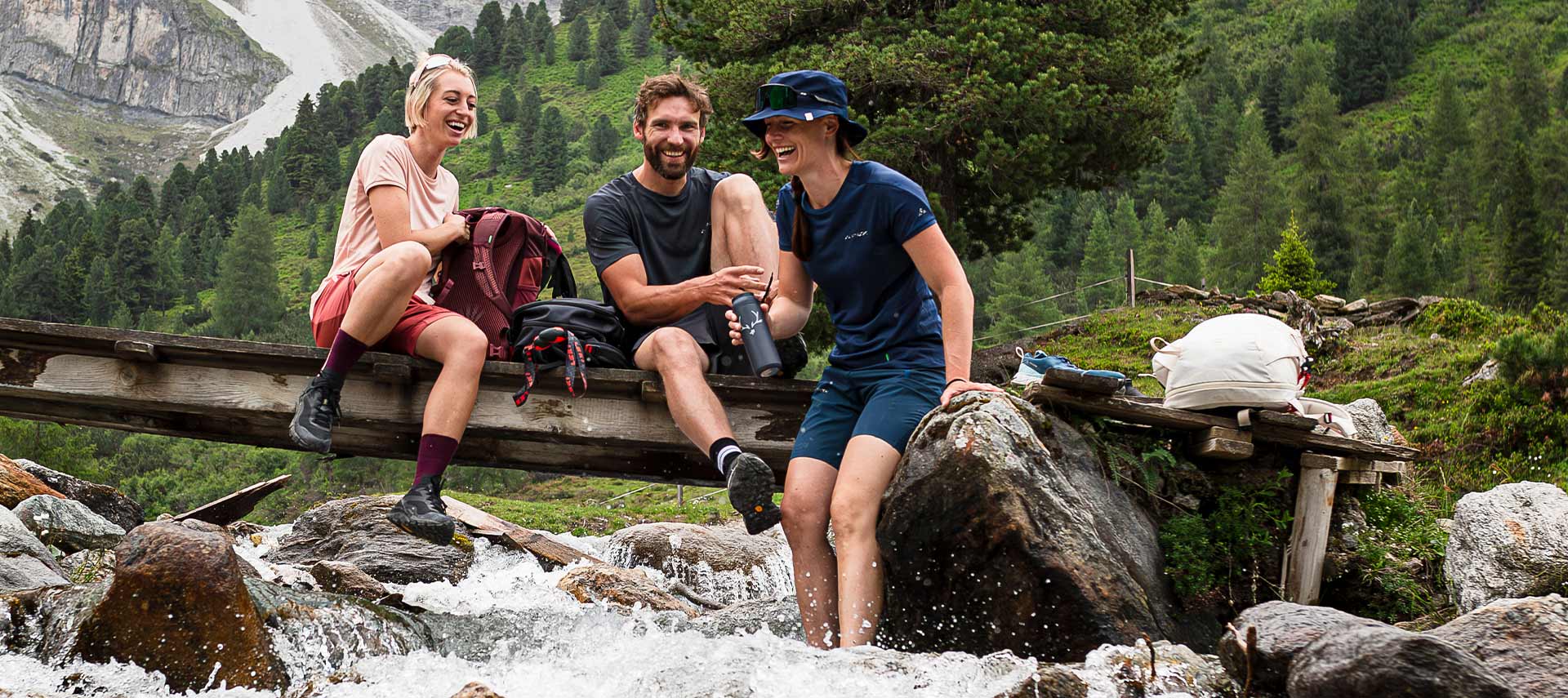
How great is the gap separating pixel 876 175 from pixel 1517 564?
10.1ft

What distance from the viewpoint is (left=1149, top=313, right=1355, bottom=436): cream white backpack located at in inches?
203

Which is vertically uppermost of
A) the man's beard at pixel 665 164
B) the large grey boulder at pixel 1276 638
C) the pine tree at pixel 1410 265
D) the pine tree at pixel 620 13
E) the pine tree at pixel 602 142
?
the pine tree at pixel 620 13

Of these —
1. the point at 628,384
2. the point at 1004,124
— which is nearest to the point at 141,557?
the point at 628,384

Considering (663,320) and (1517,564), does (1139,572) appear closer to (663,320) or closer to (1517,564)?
(1517,564)

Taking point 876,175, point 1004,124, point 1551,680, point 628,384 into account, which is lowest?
point 1551,680

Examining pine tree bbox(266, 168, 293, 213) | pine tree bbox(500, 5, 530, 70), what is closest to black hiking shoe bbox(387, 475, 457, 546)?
pine tree bbox(266, 168, 293, 213)

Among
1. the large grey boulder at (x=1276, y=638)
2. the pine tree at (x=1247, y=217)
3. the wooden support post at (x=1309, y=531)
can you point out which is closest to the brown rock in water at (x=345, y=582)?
the large grey boulder at (x=1276, y=638)

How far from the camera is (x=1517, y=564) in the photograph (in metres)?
5.21

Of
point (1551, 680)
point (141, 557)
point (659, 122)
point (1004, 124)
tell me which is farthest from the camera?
point (1004, 124)

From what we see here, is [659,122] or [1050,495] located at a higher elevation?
[659,122]

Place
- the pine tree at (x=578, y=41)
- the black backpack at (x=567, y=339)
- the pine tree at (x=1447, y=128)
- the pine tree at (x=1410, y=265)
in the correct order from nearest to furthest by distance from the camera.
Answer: the black backpack at (x=567, y=339) → the pine tree at (x=1410, y=265) → the pine tree at (x=1447, y=128) → the pine tree at (x=578, y=41)

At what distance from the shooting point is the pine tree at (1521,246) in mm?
50156

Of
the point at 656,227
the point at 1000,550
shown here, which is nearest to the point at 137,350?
the point at 656,227

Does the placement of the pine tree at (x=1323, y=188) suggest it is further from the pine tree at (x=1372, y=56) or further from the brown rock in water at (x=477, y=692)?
the brown rock in water at (x=477, y=692)
